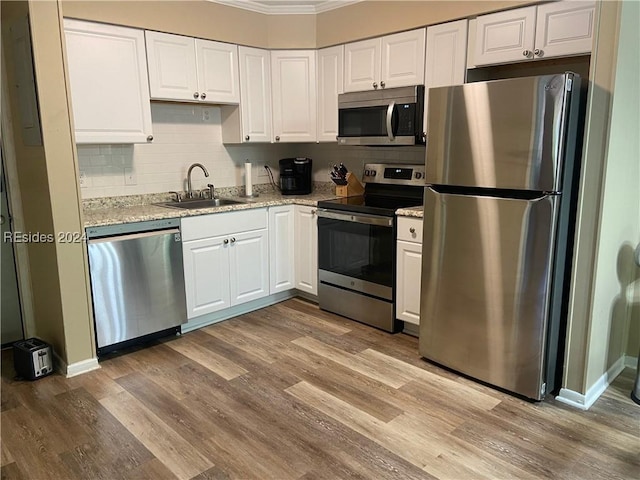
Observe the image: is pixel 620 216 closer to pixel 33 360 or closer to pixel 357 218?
pixel 357 218

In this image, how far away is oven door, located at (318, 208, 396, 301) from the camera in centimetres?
340

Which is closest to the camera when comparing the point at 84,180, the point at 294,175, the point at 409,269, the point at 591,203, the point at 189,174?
the point at 591,203

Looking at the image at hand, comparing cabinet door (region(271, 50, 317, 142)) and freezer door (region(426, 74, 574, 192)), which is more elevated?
cabinet door (region(271, 50, 317, 142))

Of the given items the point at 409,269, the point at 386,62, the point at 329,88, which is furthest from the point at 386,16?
the point at 409,269

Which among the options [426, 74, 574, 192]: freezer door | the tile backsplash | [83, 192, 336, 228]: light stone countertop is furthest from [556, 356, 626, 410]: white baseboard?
[83, 192, 336, 228]: light stone countertop

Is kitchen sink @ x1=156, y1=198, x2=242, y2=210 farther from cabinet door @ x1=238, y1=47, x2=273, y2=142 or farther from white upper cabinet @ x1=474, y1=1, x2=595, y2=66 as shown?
white upper cabinet @ x1=474, y1=1, x2=595, y2=66

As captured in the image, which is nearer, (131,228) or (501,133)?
(501,133)

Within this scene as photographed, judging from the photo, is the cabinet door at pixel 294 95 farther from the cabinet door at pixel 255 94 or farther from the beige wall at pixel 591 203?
the beige wall at pixel 591 203

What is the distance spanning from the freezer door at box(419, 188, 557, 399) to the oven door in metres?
0.50

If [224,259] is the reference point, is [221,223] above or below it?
above

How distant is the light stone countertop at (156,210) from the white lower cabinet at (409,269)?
920mm

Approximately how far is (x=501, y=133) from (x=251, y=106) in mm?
2267

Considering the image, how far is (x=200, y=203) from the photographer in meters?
3.94

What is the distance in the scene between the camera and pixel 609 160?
229 centimetres
